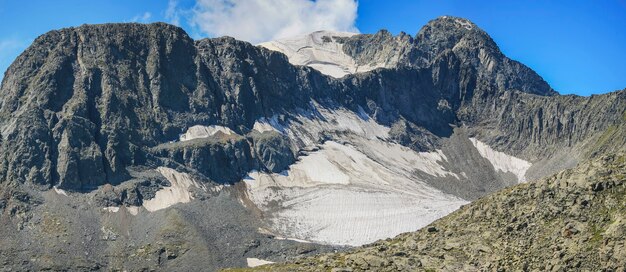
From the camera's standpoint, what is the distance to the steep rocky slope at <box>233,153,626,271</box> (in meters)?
74.2

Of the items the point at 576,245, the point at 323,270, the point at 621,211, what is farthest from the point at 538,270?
the point at 323,270

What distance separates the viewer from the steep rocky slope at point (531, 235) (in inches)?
2921

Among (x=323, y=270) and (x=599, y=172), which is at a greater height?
(x=599, y=172)

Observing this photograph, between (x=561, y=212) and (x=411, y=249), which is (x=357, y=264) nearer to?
(x=411, y=249)

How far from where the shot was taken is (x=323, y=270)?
283 ft

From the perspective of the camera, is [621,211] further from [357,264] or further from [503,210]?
[357,264]

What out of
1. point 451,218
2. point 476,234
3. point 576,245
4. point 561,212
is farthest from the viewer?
point 451,218

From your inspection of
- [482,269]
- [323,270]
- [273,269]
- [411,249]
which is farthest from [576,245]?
[273,269]

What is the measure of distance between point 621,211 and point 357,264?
2536cm

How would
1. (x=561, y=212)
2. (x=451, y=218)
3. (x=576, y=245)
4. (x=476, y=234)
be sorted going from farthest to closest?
(x=451, y=218) < (x=476, y=234) < (x=561, y=212) < (x=576, y=245)

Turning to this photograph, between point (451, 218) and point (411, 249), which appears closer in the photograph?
point (411, 249)

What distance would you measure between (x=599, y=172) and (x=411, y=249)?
2018 cm

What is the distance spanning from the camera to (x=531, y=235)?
80.1 m

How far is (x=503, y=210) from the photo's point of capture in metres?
85.7
